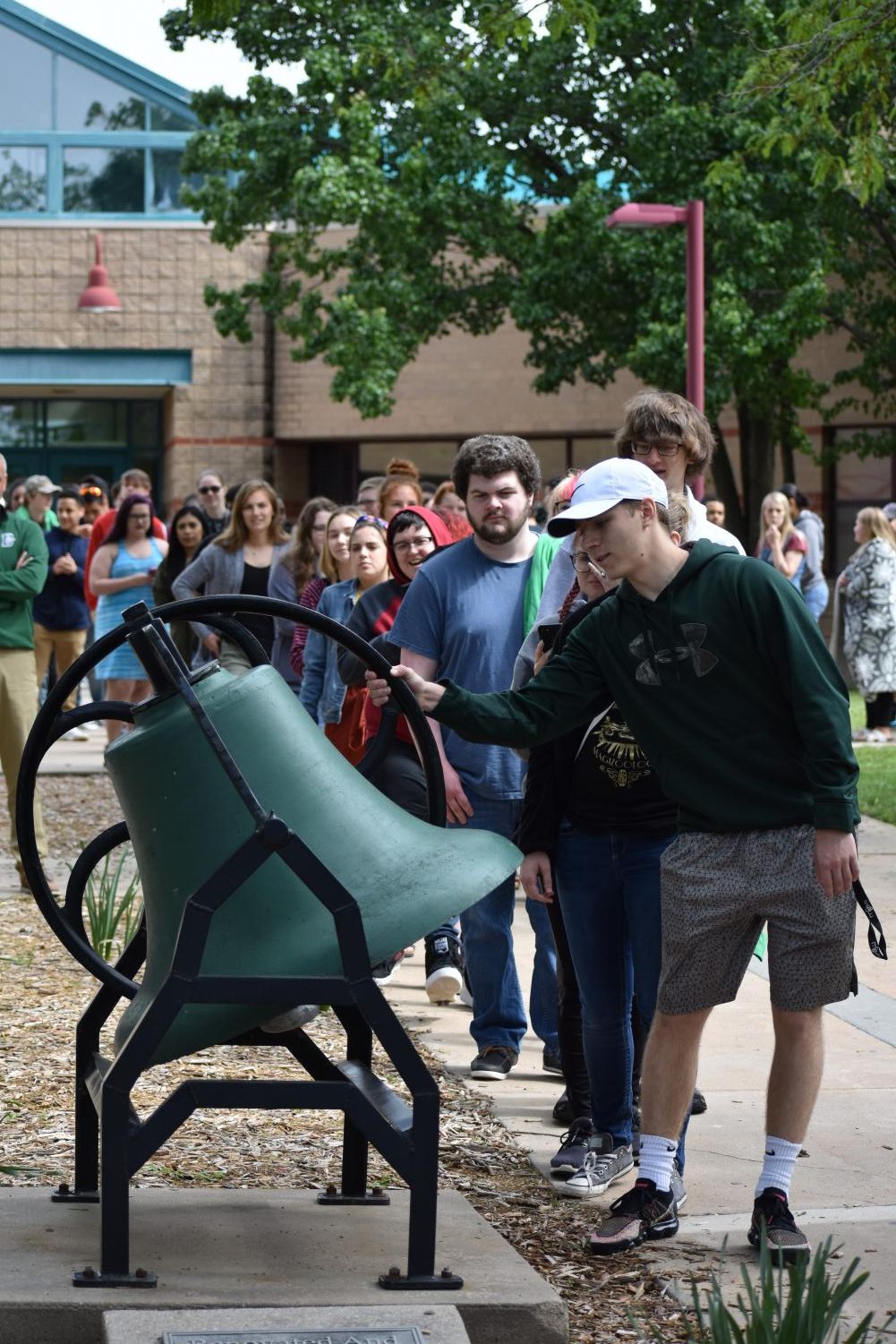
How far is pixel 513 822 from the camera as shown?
6.14m

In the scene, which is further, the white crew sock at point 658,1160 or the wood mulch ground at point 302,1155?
the white crew sock at point 658,1160

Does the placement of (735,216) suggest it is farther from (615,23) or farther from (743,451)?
(743,451)

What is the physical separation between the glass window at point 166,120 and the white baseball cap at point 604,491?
2633 cm

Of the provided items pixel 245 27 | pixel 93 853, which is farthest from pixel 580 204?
pixel 93 853

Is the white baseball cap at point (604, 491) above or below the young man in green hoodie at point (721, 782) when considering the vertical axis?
above

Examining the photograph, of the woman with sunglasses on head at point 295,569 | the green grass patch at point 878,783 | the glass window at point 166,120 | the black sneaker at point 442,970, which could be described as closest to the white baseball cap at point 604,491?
the black sneaker at point 442,970

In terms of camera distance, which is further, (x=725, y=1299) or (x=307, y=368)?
(x=307, y=368)

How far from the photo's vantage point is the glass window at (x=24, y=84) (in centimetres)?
2856

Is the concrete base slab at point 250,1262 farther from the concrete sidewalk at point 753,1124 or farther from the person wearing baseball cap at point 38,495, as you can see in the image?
the person wearing baseball cap at point 38,495

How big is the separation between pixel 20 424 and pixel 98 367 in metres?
2.09

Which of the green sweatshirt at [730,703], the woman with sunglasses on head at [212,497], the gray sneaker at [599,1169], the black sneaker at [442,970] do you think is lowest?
the gray sneaker at [599,1169]

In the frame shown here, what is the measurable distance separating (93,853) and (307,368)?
26.4 m

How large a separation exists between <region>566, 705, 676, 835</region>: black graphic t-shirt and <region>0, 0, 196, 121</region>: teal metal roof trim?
2538cm

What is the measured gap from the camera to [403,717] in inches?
283
